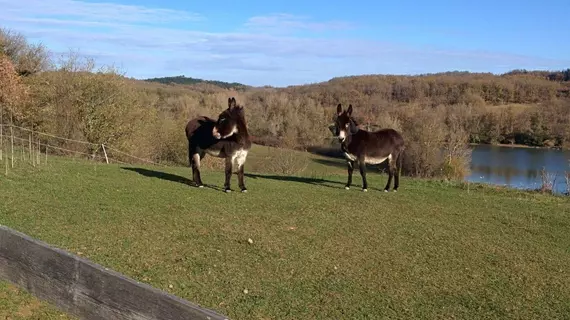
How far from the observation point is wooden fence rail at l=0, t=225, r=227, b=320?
3.26m

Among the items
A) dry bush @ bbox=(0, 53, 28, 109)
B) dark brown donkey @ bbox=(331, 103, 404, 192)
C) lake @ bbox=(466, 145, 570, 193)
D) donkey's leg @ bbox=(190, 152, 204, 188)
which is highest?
dry bush @ bbox=(0, 53, 28, 109)

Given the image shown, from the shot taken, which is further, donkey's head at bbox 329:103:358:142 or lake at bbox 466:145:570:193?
lake at bbox 466:145:570:193

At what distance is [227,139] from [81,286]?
9.08 meters

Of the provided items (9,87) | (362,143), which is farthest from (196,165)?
(9,87)

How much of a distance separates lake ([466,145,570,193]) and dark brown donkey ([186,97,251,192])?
30675 millimetres

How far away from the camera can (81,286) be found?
3.95m

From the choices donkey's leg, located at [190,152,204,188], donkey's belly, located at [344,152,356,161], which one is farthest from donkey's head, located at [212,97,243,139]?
donkey's belly, located at [344,152,356,161]

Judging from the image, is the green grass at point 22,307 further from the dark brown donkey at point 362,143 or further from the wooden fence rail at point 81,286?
the dark brown donkey at point 362,143

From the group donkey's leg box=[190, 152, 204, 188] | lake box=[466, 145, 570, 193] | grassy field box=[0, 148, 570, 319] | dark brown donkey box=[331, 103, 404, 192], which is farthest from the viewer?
lake box=[466, 145, 570, 193]

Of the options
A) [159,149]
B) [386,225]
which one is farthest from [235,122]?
[159,149]

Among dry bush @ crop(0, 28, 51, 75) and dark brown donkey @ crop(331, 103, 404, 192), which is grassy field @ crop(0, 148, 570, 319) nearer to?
dark brown donkey @ crop(331, 103, 404, 192)

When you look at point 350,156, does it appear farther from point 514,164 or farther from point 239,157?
point 514,164

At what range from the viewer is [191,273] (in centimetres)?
692

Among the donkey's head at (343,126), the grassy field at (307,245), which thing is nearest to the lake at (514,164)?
the donkey's head at (343,126)
